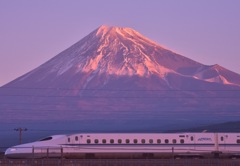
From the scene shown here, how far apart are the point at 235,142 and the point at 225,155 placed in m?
2.83

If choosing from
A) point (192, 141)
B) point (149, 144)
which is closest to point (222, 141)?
point (192, 141)

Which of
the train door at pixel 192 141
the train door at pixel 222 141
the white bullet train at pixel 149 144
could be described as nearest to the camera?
the white bullet train at pixel 149 144

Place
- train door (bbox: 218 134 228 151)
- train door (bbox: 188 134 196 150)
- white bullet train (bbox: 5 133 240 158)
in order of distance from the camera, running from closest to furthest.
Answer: white bullet train (bbox: 5 133 240 158) < train door (bbox: 218 134 228 151) < train door (bbox: 188 134 196 150)

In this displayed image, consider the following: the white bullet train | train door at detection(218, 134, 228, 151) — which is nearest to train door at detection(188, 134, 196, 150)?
the white bullet train

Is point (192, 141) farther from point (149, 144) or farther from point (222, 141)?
point (149, 144)

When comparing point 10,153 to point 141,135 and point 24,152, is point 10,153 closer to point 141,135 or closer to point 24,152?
point 24,152

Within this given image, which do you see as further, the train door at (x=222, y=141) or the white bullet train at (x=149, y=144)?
the train door at (x=222, y=141)

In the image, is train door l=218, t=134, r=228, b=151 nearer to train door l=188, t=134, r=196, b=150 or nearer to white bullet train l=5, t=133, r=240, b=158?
white bullet train l=5, t=133, r=240, b=158

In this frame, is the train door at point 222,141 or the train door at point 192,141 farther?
the train door at point 192,141

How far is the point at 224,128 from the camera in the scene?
553ft

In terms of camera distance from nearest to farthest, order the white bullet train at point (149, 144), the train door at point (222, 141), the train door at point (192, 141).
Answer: the white bullet train at point (149, 144)
the train door at point (222, 141)
the train door at point (192, 141)

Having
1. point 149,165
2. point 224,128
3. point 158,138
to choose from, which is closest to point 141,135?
point 158,138

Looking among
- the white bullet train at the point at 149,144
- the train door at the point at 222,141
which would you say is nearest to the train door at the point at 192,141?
the white bullet train at the point at 149,144

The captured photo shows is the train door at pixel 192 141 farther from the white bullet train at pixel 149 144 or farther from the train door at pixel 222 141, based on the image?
the train door at pixel 222 141
